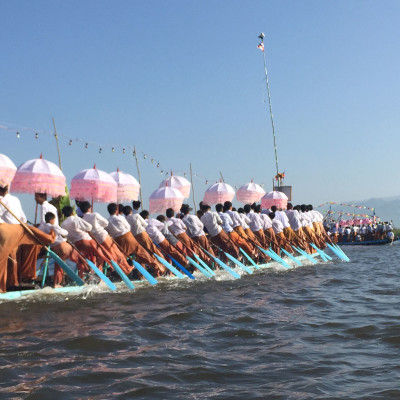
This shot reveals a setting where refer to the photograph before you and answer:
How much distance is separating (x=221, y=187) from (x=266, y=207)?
302 centimetres

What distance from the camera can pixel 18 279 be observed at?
8953 millimetres

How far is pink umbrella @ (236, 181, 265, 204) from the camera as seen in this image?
20.2m

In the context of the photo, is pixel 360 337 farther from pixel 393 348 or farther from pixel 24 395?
pixel 24 395

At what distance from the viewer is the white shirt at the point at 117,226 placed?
11.0m

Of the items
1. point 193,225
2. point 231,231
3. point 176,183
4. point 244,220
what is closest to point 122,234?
point 193,225

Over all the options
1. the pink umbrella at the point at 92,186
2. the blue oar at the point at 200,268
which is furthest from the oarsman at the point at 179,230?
the pink umbrella at the point at 92,186

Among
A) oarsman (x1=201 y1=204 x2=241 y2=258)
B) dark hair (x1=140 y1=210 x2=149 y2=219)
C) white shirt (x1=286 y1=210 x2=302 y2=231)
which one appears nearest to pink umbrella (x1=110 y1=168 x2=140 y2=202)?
oarsman (x1=201 y1=204 x2=241 y2=258)

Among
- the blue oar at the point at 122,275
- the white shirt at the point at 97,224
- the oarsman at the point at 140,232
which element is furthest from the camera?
the oarsman at the point at 140,232

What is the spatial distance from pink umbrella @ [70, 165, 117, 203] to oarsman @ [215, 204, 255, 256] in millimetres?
3514

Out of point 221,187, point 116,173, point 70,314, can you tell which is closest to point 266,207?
point 221,187

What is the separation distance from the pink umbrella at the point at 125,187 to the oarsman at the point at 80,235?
171 inches

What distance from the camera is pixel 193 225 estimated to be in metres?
13.5

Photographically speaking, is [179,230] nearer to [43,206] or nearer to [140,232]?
[140,232]

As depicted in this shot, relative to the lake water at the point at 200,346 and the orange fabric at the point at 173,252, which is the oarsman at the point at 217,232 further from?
the lake water at the point at 200,346
